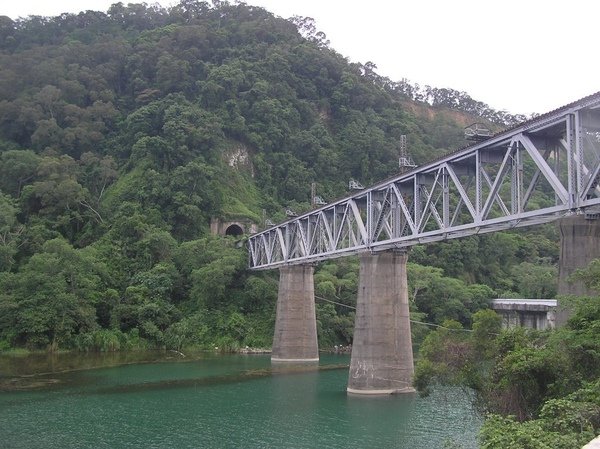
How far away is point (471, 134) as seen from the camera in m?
25.4

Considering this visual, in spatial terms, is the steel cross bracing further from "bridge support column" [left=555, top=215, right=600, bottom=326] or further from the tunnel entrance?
the tunnel entrance

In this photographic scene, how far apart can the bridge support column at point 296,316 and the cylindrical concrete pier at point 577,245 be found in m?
32.1

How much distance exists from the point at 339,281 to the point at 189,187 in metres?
21.2

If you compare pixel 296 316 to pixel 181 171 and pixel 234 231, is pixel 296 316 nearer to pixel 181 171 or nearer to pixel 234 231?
pixel 181 171

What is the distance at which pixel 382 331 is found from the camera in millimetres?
34438

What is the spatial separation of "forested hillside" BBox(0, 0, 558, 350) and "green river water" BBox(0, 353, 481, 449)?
1330cm

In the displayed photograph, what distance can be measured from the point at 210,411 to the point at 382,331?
34.3 ft

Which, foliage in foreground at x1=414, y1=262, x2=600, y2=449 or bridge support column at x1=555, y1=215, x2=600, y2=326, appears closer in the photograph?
foliage in foreground at x1=414, y1=262, x2=600, y2=449

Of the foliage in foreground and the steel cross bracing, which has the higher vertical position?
the steel cross bracing

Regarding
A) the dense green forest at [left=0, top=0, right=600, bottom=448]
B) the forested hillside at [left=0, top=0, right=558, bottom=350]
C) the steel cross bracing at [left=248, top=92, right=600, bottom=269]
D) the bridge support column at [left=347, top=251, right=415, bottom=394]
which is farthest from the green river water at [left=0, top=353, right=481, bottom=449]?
the forested hillside at [left=0, top=0, right=558, bottom=350]

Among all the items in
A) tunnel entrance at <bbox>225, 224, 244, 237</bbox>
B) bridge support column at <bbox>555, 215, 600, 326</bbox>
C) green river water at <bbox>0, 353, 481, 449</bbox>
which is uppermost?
tunnel entrance at <bbox>225, 224, 244, 237</bbox>

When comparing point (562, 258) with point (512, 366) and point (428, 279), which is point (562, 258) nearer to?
point (512, 366)

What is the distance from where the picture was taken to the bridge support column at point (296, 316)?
50844 millimetres

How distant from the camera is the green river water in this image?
24.6 m
